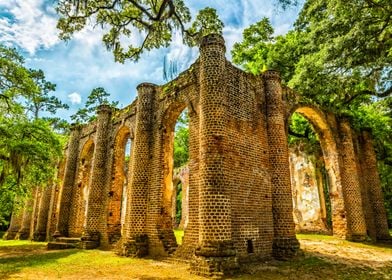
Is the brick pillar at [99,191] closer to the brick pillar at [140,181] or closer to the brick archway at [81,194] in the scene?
the brick archway at [81,194]

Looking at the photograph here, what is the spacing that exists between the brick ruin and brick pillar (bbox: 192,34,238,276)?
0.03 m

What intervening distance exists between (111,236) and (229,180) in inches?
342

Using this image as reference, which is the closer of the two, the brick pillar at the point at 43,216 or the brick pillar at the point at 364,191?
the brick pillar at the point at 364,191

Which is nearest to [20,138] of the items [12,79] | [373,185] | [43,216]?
[12,79]

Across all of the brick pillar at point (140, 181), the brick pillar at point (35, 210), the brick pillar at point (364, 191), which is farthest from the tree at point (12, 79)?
the brick pillar at point (364, 191)

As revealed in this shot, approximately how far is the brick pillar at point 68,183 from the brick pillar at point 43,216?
372cm

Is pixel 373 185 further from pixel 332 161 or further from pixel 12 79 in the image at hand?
pixel 12 79

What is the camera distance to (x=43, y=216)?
856 inches

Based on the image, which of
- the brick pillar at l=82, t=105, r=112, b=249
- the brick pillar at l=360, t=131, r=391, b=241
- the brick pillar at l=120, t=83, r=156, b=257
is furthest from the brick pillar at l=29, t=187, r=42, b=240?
the brick pillar at l=360, t=131, r=391, b=241

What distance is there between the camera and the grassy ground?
7832 mm

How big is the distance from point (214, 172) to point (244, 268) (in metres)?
2.96

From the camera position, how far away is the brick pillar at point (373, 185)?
52.2 feet

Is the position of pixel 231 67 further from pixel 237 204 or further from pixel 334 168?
pixel 334 168

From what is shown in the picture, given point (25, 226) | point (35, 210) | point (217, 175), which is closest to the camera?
point (217, 175)
